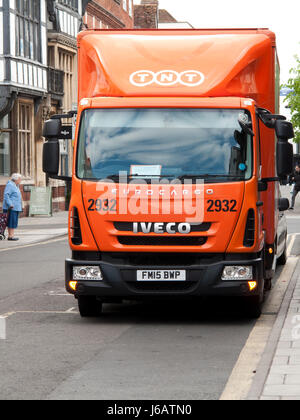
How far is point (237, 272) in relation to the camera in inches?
396

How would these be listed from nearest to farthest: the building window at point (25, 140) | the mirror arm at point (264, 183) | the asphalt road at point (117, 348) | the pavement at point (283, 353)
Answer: the pavement at point (283, 353) → the asphalt road at point (117, 348) → the mirror arm at point (264, 183) → the building window at point (25, 140)

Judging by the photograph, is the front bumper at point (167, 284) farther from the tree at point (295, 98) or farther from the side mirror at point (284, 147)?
the tree at point (295, 98)

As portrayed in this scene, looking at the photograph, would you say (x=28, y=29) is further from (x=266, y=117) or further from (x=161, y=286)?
(x=161, y=286)

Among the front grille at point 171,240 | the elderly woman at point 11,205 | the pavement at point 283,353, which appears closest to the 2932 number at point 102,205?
the front grille at point 171,240

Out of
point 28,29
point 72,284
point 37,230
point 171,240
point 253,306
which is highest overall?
point 28,29

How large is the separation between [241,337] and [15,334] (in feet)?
7.28

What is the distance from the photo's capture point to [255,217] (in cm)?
1006

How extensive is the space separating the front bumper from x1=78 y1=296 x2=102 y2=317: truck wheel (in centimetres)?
42

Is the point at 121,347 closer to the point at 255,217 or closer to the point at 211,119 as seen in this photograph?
the point at 255,217

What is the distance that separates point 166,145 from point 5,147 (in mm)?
24506

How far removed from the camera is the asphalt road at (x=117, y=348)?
695 cm

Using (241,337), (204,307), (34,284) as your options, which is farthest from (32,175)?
(241,337)

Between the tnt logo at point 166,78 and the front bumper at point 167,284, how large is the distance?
199cm

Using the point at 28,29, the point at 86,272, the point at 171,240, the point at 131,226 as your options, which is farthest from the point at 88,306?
the point at 28,29
